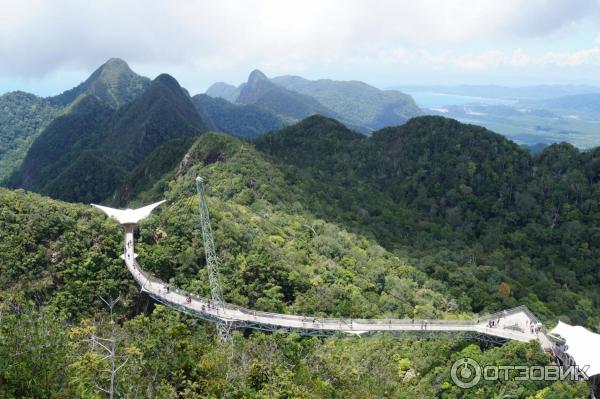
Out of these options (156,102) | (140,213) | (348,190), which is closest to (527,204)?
(348,190)

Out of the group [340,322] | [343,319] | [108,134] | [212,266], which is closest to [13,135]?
[108,134]

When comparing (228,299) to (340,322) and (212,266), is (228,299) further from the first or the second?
(340,322)

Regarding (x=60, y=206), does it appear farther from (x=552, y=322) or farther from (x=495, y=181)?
(x=495, y=181)

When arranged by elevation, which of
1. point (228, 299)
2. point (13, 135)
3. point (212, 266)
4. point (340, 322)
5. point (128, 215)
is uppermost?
point (128, 215)
